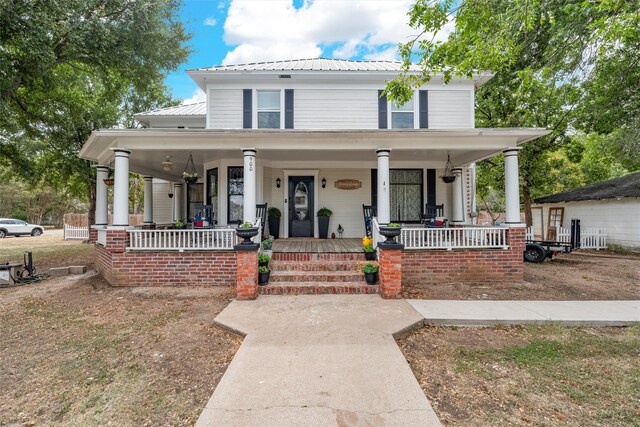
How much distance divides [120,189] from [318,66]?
22.3ft

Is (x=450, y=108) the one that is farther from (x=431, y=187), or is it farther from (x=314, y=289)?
(x=314, y=289)

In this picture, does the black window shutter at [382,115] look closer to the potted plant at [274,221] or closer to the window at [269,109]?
the window at [269,109]

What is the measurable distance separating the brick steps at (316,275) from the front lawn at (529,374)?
203 cm

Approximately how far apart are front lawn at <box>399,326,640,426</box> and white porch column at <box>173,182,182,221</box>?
11056 millimetres

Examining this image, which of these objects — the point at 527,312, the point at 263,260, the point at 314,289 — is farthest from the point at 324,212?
the point at 527,312

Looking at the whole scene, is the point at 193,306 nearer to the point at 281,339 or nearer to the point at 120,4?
the point at 281,339

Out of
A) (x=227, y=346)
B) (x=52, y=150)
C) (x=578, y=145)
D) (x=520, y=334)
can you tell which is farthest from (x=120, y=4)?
(x=578, y=145)

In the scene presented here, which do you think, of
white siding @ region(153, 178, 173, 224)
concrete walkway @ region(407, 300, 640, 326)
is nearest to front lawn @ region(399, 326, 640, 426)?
concrete walkway @ region(407, 300, 640, 326)

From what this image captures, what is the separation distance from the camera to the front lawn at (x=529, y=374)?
Result: 240 centimetres

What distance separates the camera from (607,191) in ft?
43.5

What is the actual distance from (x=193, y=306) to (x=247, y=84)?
21.8 ft

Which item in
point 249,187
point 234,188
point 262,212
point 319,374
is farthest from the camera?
point 234,188

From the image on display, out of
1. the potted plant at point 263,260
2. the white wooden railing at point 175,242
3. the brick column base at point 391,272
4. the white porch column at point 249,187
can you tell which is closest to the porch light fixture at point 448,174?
the brick column base at point 391,272

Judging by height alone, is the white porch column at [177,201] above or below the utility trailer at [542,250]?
above
